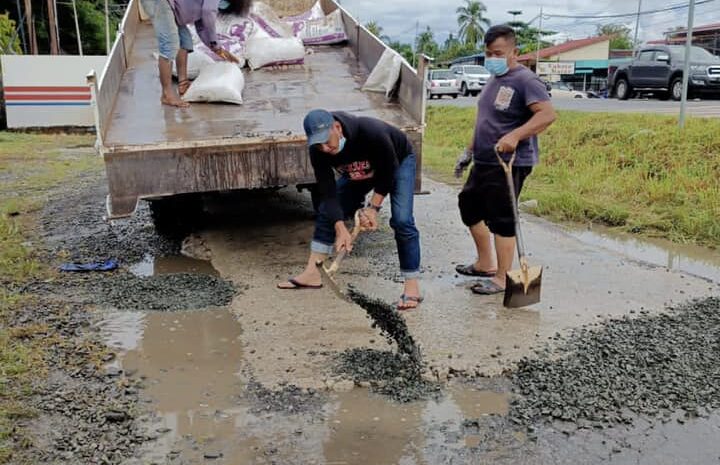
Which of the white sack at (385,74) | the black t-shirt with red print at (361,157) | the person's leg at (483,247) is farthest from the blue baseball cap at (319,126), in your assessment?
the white sack at (385,74)

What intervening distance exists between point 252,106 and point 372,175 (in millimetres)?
2016

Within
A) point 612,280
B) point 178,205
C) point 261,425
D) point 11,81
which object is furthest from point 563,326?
point 11,81

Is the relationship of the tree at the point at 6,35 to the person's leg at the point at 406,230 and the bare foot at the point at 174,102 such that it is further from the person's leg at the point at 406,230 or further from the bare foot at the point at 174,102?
the person's leg at the point at 406,230

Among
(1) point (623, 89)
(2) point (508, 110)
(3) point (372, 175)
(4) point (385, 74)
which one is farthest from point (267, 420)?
(1) point (623, 89)

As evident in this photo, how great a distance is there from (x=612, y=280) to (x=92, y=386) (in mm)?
3329

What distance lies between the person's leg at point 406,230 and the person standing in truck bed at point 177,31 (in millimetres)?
2362

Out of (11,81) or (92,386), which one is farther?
(11,81)

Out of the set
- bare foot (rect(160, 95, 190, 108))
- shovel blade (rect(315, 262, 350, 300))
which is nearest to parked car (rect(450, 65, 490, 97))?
bare foot (rect(160, 95, 190, 108))

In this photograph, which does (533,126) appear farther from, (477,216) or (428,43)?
(428,43)

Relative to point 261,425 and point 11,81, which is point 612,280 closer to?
point 261,425

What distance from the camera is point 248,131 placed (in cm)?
480

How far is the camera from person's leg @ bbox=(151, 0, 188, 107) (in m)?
5.41

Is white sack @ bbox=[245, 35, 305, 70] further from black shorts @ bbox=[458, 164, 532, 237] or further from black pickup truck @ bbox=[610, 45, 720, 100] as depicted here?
black pickup truck @ bbox=[610, 45, 720, 100]

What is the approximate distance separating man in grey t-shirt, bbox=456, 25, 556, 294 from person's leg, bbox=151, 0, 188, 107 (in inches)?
101
